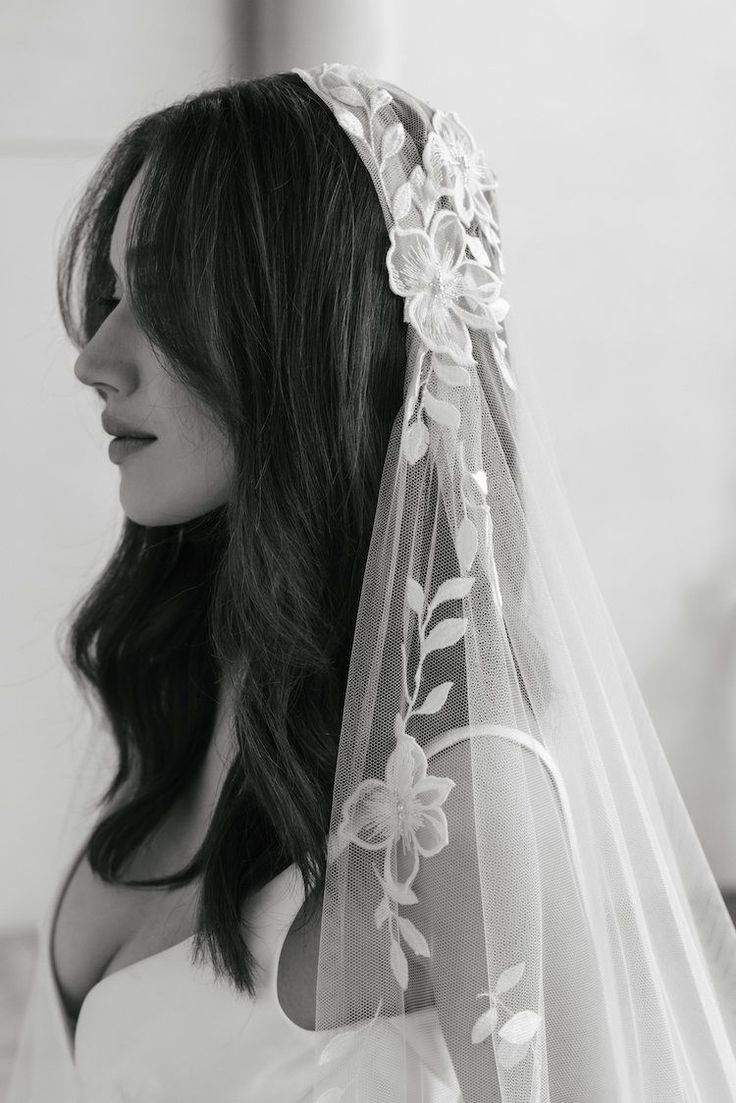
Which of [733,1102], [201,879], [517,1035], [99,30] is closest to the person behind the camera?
[517,1035]

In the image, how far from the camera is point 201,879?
913mm

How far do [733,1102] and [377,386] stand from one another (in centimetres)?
60

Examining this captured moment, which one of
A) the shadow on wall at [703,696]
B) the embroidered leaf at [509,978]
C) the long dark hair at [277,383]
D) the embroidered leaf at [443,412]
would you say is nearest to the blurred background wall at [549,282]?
the shadow on wall at [703,696]

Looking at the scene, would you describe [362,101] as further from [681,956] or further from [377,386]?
[681,956]

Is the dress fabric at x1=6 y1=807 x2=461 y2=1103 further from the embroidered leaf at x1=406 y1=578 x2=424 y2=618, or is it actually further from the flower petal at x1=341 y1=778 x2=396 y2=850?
the embroidered leaf at x1=406 y1=578 x2=424 y2=618

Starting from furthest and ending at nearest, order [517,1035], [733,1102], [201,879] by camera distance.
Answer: [201,879] → [733,1102] → [517,1035]

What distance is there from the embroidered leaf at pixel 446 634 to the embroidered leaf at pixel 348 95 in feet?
1.37

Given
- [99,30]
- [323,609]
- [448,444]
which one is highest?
[99,30]

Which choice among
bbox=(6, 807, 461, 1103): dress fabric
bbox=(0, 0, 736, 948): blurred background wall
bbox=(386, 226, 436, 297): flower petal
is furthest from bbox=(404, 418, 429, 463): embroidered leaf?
bbox=(0, 0, 736, 948): blurred background wall

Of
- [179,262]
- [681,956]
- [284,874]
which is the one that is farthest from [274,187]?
[681,956]

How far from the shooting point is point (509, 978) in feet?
2.16

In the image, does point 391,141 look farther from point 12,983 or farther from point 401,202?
point 12,983

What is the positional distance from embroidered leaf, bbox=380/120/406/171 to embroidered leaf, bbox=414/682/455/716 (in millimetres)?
396

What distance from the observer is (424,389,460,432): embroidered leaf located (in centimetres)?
75
